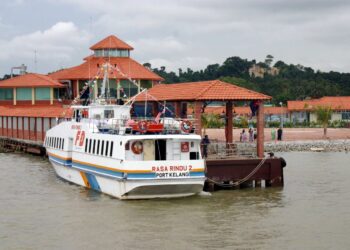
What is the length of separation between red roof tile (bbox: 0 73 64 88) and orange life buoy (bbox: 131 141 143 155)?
41.5 metres

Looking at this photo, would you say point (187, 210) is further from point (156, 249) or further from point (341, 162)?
point (341, 162)

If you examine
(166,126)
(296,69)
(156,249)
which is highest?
(296,69)

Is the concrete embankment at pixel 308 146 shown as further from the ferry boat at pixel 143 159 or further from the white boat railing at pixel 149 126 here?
the ferry boat at pixel 143 159

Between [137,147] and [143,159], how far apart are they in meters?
0.55

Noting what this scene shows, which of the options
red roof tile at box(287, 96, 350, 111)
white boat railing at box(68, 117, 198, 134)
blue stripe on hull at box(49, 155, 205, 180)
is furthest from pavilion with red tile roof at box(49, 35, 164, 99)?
red roof tile at box(287, 96, 350, 111)

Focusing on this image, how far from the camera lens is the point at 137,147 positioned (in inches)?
1155

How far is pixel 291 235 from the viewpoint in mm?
23594

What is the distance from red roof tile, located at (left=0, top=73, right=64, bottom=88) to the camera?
69875 millimetres

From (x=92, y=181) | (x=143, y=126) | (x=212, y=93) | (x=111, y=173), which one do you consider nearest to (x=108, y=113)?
(x=92, y=181)

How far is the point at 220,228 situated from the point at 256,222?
1.64 meters

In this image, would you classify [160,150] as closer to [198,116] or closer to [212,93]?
[198,116]

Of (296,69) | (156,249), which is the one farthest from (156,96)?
(296,69)

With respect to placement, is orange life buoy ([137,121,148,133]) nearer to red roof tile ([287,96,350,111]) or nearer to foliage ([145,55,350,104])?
red roof tile ([287,96,350,111])

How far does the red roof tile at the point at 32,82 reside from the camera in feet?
229
